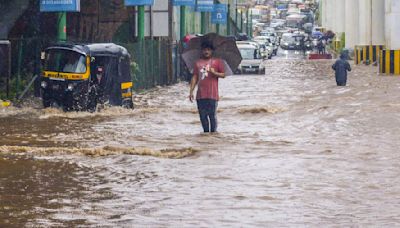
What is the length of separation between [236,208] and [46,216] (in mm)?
1930

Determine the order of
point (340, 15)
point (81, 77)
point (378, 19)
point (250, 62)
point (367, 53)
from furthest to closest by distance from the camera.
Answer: point (340, 15) < point (367, 53) < point (378, 19) < point (250, 62) < point (81, 77)

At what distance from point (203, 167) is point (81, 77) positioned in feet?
31.7

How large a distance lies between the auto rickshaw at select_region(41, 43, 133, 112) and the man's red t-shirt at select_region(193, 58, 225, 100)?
5942mm

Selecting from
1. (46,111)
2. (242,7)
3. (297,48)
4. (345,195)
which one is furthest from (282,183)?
(242,7)

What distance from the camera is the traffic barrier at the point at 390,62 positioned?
4281cm

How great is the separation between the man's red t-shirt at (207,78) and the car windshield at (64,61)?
608 centimetres

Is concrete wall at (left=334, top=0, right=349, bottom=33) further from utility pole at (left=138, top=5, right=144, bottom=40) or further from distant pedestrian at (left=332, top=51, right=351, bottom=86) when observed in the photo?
distant pedestrian at (left=332, top=51, right=351, bottom=86)

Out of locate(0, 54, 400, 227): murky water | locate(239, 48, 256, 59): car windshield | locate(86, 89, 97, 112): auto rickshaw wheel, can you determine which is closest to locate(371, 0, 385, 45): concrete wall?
locate(239, 48, 256, 59): car windshield

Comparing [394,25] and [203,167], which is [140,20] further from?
[203,167]

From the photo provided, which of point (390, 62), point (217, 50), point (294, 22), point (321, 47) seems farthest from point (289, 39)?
point (217, 50)

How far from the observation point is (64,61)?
24125 mm

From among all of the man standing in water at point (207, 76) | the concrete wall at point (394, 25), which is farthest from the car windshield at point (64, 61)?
the concrete wall at point (394, 25)

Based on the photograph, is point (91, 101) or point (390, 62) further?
point (390, 62)

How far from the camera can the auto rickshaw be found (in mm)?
23812
